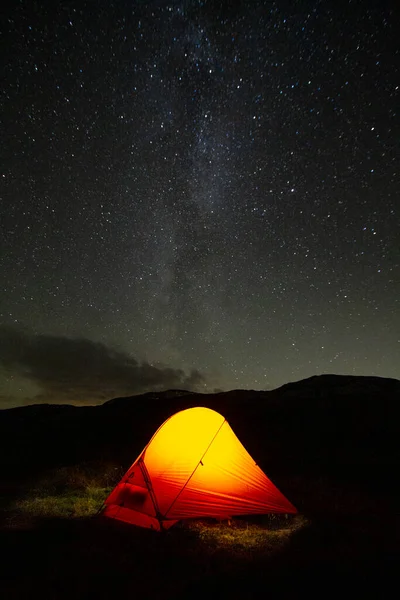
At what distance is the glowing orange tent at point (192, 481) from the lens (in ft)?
22.8

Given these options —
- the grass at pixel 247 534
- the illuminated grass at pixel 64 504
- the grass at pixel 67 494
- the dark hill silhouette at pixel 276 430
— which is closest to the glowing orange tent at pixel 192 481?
the grass at pixel 247 534

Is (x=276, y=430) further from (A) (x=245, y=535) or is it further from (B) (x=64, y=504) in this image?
(A) (x=245, y=535)

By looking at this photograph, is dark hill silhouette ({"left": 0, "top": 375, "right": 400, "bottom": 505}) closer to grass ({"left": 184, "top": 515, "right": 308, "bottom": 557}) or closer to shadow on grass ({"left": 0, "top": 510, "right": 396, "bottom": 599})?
grass ({"left": 184, "top": 515, "right": 308, "bottom": 557})

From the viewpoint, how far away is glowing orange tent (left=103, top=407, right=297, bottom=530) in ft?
22.8

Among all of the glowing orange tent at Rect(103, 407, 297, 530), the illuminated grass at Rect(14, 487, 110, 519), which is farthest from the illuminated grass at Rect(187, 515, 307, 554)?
the illuminated grass at Rect(14, 487, 110, 519)

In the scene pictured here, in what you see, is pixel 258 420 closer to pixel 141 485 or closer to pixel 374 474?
pixel 374 474

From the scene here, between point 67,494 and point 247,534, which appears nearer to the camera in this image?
point 247,534

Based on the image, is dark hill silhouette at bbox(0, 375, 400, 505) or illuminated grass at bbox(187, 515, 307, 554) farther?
dark hill silhouette at bbox(0, 375, 400, 505)

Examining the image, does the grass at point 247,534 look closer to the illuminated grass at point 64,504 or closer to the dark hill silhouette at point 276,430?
the dark hill silhouette at point 276,430

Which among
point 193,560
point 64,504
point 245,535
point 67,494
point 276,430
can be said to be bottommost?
point 193,560

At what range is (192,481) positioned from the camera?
23.6 ft

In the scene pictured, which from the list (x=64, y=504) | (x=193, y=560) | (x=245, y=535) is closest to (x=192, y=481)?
(x=245, y=535)

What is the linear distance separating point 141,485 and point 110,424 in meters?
24.0

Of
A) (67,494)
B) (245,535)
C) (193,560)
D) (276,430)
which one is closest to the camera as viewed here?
(193,560)
